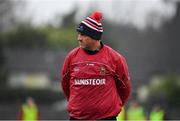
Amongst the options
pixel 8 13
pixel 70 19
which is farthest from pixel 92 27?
pixel 70 19

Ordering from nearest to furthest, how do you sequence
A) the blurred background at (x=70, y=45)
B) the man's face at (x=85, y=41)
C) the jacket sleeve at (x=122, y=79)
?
1. the man's face at (x=85, y=41)
2. the jacket sleeve at (x=122, y=79)
3. the blurred background at (x=70, y=45)

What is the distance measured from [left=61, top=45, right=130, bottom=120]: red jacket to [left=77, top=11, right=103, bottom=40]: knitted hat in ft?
0.61

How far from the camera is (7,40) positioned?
7431 cm

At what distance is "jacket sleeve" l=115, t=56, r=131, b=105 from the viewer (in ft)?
25.3

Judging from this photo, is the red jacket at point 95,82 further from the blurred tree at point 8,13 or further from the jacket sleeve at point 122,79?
the blurred tree at point 8,13

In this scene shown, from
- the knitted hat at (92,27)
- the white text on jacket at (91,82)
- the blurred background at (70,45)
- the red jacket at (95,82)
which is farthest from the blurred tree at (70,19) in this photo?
the white text on jacket at (91,82)

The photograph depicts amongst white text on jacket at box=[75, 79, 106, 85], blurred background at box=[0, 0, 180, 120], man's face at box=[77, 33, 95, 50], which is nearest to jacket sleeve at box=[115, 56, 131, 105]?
white text on jacket at box=[75, 79, 106, 85]

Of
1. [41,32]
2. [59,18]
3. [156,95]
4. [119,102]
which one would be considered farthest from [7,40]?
[119,102]

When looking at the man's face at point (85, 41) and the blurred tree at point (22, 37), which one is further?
the blurred tree at point (22, 37)

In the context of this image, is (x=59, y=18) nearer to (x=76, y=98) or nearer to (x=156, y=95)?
(x=156, y=95)

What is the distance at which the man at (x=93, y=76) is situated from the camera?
7.48 meters

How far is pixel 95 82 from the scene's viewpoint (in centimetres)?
750

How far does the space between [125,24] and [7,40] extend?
54.9 ft

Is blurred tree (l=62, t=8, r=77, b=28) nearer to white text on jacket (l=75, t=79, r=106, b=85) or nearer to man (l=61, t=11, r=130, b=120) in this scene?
man (l=61, t=11, r=130, b=120)
